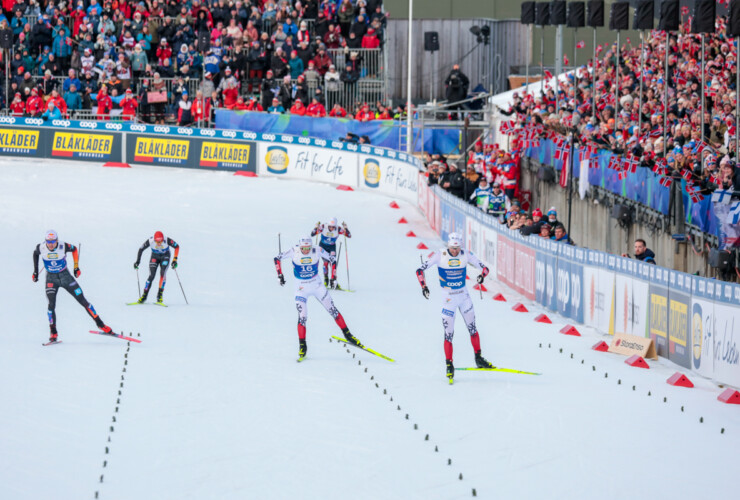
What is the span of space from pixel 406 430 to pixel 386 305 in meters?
7.90

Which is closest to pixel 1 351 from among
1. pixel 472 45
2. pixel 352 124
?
pixel 352 124

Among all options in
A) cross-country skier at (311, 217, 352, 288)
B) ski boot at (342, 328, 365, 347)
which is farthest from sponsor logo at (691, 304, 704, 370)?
cross-country skier at (311, 217, 352, 288)

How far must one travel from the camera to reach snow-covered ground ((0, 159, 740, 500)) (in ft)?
38.0

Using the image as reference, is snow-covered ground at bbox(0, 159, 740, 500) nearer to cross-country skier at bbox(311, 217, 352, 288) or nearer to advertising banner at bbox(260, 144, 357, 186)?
cross-country skier at bbox(311, 217, 352, 288)

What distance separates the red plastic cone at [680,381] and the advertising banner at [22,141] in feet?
88.6

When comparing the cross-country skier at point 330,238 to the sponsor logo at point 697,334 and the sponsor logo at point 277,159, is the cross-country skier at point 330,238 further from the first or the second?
the sponsor logo at point 277,159

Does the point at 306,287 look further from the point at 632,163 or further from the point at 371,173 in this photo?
the point at 371,173

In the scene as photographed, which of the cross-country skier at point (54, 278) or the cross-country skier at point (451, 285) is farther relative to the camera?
the cross-country skier at point (54, 278)

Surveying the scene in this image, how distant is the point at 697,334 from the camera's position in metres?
15.7

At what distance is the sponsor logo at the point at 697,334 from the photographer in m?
15.5

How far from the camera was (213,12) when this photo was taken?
131 feet

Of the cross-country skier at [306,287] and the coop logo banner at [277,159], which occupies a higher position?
the coop logo banner at [277,159]

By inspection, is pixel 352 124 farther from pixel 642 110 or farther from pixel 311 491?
pixel 311 491

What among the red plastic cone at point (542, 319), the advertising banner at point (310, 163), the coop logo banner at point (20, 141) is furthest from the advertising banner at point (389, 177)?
the red plastic cone at point (542, 319)
